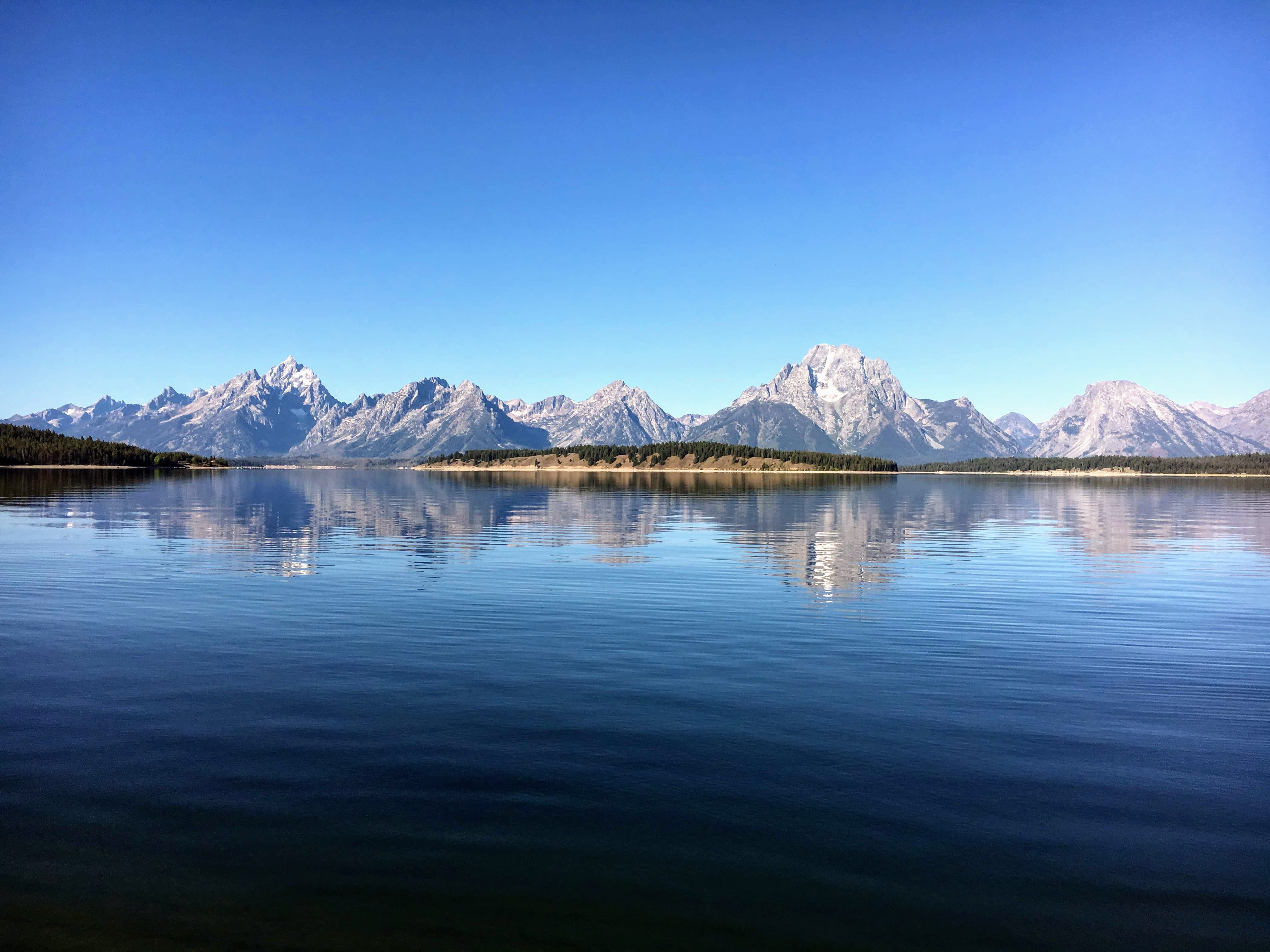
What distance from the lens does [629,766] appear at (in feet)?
53.5

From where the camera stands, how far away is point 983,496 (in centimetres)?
17938

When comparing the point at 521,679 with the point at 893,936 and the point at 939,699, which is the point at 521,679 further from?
the point at 893,936

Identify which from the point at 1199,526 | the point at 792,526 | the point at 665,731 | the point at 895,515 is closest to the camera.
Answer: the point at 665,731

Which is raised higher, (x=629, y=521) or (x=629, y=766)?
(x=629, y=766)

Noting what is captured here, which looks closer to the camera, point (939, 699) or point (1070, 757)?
point (1070, 757)

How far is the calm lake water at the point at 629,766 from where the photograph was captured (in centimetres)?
1121

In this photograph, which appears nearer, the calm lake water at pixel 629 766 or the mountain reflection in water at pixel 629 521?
the calm lake water at pixel 629 766

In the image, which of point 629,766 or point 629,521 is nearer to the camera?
point 629,766

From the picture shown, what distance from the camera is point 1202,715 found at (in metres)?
20.6

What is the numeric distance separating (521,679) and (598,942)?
1321cm

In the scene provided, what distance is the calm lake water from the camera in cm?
1121

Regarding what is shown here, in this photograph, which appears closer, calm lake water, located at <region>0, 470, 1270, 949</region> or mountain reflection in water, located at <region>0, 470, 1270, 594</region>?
calm lake water, located at <region>0, 470, 1270, 949</region>

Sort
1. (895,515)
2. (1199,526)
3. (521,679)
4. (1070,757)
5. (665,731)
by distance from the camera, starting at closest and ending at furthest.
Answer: (1070,757) → (665,731) → (521,679) → (1199,526) → (895,515)

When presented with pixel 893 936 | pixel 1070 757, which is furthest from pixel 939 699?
pixel 893 936
